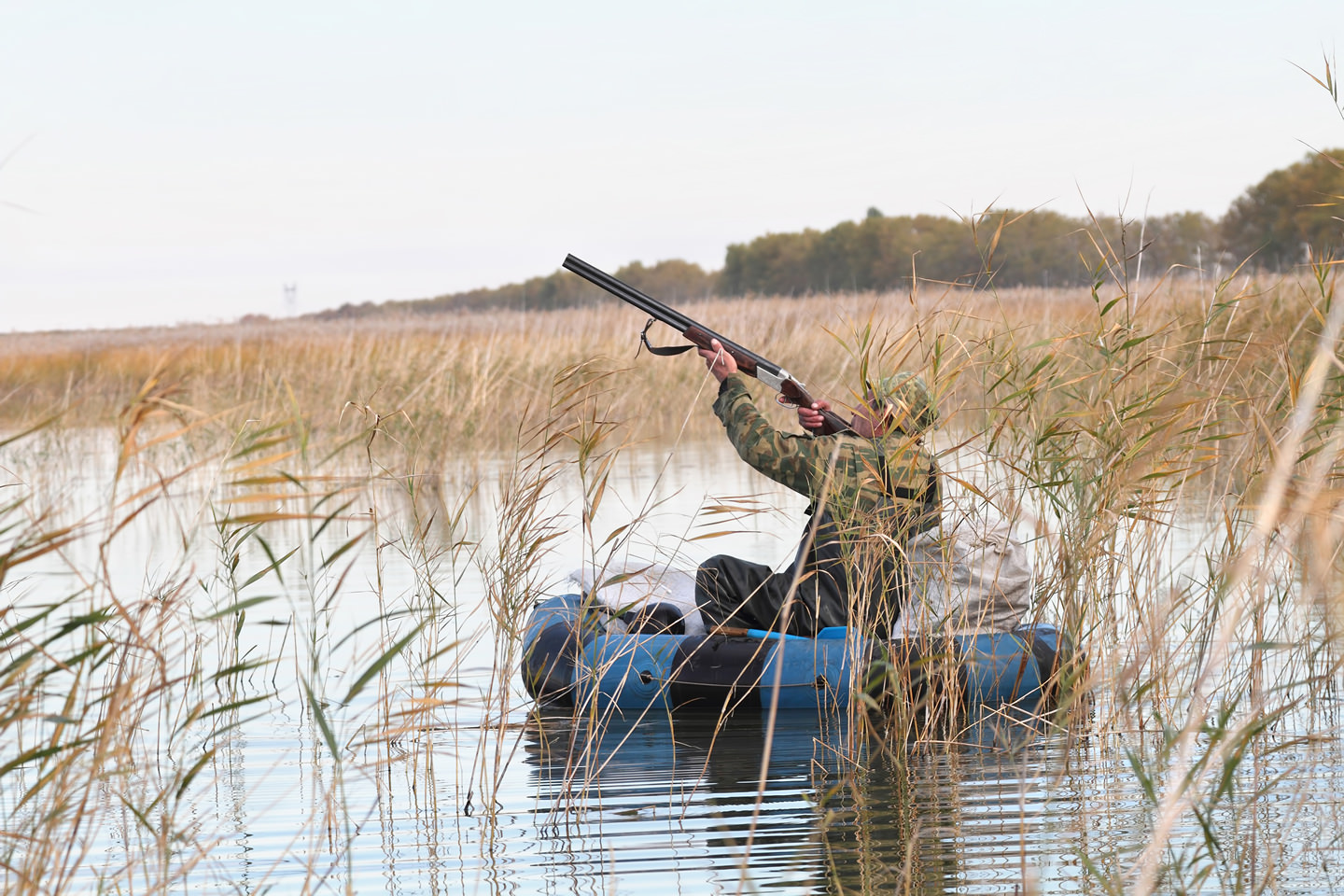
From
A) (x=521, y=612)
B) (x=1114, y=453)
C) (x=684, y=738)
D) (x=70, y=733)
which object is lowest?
(x=684, y=738)

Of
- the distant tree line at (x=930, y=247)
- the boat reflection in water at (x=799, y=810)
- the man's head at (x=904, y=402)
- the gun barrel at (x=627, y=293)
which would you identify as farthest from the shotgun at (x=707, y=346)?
the distant tree line at (x=930, y=247)

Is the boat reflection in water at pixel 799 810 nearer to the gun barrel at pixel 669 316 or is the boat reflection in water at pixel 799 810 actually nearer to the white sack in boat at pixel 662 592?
the white sack in boat at pixel 662 592

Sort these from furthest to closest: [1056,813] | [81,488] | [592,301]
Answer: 1. [592,301]
2. [81,488]
3. [1056,813]

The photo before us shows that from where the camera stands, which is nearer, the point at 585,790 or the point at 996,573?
the point at 585,790

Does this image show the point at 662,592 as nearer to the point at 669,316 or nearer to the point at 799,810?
the point at 669,316

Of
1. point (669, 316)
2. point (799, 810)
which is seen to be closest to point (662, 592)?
point (669, 316)

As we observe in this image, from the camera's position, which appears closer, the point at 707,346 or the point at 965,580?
the point at 965,580

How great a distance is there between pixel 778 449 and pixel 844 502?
0.70m

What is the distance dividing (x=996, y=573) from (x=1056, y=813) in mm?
945

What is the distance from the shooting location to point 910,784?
422cm

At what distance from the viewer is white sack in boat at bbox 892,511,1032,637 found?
14.8 ft

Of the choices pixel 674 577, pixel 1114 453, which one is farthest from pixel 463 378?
pixel 1114 453

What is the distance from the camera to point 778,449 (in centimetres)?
513

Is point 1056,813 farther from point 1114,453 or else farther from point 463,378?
point 463,378
